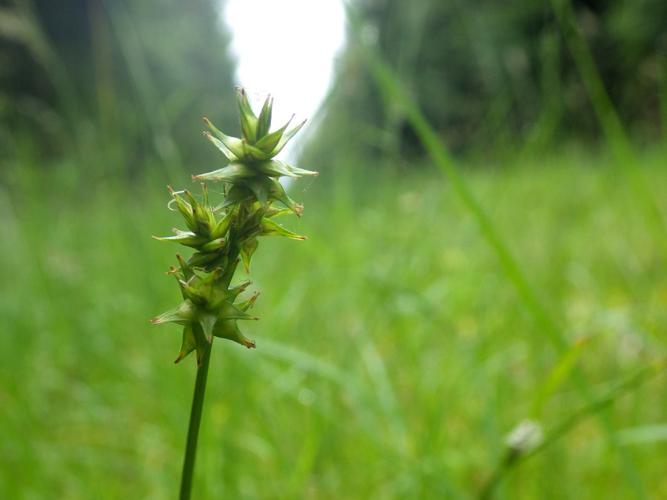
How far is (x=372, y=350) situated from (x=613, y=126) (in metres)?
0.74

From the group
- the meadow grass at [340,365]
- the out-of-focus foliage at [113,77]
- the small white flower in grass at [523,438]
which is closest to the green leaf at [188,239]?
the meadow grass at [340,365]

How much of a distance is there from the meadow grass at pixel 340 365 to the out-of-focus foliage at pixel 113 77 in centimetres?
23

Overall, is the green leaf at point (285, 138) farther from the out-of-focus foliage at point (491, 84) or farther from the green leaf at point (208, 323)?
the out-of-focus foliage at point (491, 84)

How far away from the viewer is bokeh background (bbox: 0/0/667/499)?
1049 millimetres

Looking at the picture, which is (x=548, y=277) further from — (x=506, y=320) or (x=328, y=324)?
(x=328, y=324)

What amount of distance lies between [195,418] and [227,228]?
10cm

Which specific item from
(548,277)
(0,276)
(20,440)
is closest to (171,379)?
(20,440)

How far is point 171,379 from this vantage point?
1272 mm

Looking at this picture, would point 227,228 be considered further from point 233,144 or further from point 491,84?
point 491,84

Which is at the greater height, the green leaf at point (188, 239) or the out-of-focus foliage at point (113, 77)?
the out-of-focus foliage at point (113, 77)

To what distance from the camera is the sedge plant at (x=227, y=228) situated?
1.06 feet

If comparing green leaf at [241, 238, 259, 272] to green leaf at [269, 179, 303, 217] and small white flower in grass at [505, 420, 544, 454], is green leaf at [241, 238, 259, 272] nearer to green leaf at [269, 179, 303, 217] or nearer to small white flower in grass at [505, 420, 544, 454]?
green leaf at [269, 179, 303, 217]

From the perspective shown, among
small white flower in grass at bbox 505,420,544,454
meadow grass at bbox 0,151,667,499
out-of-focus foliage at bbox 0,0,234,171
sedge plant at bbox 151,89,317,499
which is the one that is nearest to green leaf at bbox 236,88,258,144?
sedge plant at bbox 151,89,317,499

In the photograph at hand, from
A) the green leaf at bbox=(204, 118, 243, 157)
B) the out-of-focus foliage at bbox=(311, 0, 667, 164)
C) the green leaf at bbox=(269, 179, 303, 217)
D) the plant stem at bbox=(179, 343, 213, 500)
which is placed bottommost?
the plant stem at bbox=(179, 343, 213, 500)
